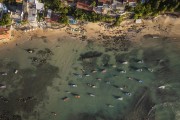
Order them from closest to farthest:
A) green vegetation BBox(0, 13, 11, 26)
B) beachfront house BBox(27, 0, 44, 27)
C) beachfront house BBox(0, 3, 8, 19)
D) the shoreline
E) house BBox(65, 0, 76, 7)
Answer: green vegetation BBox(0, 13, 11, 26), beachfront house BBox(0, 3, 8, 19), beachfront house BBox(27, 0, 44, 27), house BBox(65, 0, 76, 7), the shoreline

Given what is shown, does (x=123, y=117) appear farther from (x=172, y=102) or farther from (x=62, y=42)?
(x=62, y=42)

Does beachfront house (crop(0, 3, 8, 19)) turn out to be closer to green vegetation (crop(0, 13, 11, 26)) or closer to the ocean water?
green vegetation (crop(0, 13, 11, 26))

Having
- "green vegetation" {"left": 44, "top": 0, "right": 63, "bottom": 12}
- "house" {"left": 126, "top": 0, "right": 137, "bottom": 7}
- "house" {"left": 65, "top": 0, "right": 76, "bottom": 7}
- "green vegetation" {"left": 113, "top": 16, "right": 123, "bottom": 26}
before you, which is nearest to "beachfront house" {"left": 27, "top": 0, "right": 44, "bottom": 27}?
"green vegetation" {"left": 44, "top": 0, "right": 63, "bottom": 12}

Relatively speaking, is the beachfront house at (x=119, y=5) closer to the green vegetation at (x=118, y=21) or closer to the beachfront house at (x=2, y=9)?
the green vegetation at (x=118, y=21)

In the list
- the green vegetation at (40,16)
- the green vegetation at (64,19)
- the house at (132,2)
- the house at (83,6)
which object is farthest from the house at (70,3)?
the house at (132,2)

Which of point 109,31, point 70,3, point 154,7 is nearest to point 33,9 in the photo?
point 70,3

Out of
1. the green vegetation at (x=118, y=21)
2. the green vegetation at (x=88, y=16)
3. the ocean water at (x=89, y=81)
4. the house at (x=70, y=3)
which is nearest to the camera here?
the ocean water at (x=89, y=81)

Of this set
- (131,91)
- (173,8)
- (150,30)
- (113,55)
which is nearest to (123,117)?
(131,91)
